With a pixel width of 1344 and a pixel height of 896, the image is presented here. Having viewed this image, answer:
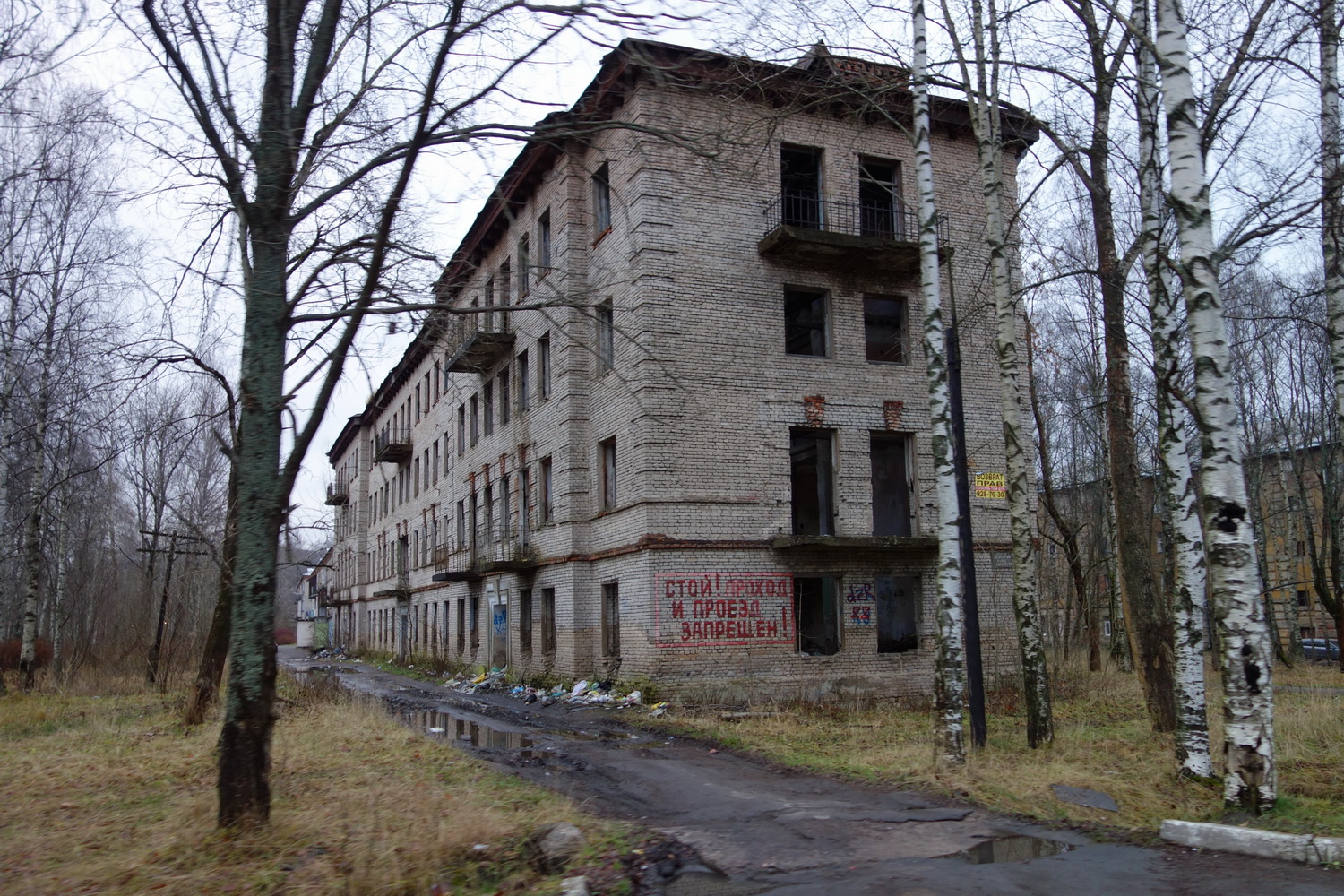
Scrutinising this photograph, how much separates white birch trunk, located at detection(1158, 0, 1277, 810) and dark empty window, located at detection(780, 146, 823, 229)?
455 inches

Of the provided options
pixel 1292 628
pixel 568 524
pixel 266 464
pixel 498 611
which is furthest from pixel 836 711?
pixel 1292 628

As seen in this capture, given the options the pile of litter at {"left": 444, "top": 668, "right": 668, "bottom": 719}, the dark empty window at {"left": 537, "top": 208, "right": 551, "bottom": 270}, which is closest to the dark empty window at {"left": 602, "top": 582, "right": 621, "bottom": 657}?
the pile of litter at {"left": 444, "top": 668, "right": 668, "bottom": 719}

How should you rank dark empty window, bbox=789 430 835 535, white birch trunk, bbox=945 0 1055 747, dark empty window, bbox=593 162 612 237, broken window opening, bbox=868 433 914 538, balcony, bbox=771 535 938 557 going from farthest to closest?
dark empty window, bbox=593 162 612 237 < broken window opening, bbox=868 433 914 538 < dark empty window, bbox=789 430 835 535 < balcony, bbox=771 535 938 557 < white birch trunk, bbox=945 0 1055 747

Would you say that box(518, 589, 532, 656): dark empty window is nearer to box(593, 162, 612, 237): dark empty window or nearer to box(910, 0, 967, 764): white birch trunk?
box(593, 162, 612, 237): dark empty window

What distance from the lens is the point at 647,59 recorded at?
715 cm

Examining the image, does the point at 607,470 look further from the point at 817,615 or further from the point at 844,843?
the point at 844,843

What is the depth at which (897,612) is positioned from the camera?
62.3 feet

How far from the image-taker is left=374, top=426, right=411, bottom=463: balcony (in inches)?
1618

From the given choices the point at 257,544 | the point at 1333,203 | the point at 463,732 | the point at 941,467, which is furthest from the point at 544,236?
the point at 257,544

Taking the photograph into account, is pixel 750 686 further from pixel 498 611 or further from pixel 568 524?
pixel 498 611

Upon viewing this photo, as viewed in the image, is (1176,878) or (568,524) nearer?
(1176,878)

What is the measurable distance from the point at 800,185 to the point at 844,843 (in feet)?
50.7

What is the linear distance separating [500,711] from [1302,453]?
81.8 ft

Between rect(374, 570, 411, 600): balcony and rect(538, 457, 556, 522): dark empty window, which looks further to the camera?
rect(374, 570, 411, 600): balcony
